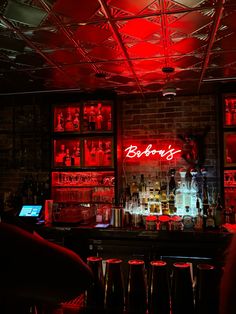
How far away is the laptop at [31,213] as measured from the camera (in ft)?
15.4

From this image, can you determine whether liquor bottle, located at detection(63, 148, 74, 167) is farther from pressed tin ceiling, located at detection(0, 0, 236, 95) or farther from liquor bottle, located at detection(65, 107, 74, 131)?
pressed tin ceiling, located at detection(0, 0, 236, 95)

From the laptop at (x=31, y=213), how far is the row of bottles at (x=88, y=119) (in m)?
1.30

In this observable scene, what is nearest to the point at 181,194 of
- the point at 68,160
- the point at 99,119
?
the point at 99,119

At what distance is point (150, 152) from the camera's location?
5.30 m

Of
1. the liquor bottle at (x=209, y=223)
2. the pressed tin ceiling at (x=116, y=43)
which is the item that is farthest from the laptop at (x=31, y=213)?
the liquor bottle at (x=209, y=223)

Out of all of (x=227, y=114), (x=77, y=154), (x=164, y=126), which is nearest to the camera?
(x=227, y=114)

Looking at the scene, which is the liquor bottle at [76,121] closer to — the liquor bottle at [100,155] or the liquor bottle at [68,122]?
the liquor bottle at [68,122]

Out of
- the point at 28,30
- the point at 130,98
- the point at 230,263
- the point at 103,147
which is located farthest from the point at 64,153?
the point at 230,263

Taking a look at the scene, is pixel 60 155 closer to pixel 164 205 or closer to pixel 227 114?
pixel 164 205

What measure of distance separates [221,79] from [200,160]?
4.44 ft

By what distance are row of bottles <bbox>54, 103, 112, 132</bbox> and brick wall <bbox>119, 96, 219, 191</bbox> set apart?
413 mm

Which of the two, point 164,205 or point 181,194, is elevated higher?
point 181,194

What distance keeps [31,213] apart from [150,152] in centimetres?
217

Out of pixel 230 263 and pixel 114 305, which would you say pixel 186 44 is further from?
pixel 230 263
